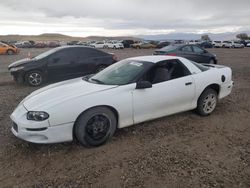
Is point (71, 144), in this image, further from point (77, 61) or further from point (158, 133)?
point (77, 61)

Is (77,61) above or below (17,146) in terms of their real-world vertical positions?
above

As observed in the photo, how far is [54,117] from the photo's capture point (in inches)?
139

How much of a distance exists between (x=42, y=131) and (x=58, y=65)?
17.8ft

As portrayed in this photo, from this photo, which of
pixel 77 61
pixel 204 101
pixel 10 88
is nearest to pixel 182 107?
pixel 204 101

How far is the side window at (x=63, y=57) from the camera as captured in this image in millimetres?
8594

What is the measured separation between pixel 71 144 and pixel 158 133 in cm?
154

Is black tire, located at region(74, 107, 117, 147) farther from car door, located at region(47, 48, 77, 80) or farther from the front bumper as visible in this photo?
car door, located at region(47, 48, 77, 80)

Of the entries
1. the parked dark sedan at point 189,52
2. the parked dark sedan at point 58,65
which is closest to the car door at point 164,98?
the parked dark sedan at point 58,65

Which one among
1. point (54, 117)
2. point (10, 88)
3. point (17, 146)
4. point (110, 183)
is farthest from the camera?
point (10, 88)

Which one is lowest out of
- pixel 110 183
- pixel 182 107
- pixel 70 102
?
pixel 110 183

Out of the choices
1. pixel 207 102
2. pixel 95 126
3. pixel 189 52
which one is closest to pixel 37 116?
pixel 95 126

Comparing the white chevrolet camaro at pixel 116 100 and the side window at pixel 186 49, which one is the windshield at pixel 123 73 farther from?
the side window at pixel 186 49

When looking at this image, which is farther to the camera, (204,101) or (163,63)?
(204,101)

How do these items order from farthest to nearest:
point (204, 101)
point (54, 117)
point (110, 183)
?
point (204, 101) < point (54, 117) < point (110, 183)
